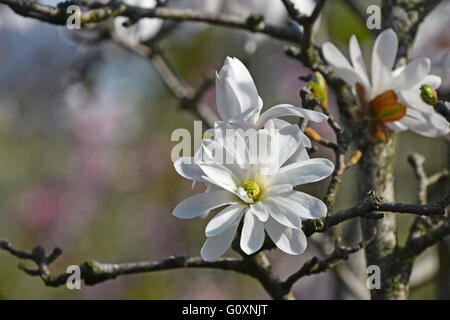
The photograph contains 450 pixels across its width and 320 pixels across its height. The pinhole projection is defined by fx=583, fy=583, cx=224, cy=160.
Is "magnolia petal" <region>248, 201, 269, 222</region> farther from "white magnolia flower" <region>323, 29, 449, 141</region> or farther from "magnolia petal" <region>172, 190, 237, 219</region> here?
"white magnolia flower" <region>323, 29, 449, 141</region>

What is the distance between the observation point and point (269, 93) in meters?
2.29

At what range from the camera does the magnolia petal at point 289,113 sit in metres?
0.59

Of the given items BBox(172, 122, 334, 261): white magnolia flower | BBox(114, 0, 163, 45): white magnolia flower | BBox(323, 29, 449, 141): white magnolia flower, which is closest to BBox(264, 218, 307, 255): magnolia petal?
BBox(172, 122, 334, 261): white magnolia flower

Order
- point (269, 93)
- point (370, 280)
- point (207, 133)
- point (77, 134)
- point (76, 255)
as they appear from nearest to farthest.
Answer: point (207, 133) → point (370, 280) → point (269, 93) → point (76, 255) → point (77, 134)

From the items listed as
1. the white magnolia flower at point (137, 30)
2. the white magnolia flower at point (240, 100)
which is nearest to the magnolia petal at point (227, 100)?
the white magnolia flower at point (240, 100)

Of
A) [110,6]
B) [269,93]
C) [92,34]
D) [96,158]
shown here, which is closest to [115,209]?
[96,158]

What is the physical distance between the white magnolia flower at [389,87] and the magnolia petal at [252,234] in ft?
1.00

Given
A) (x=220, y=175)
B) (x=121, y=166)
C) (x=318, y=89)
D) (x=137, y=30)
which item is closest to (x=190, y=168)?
(x=220, y=175)

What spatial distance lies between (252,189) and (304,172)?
6cm

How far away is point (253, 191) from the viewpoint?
1.97ft

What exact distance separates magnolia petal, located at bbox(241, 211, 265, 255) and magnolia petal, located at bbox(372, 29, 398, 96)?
0.33 m

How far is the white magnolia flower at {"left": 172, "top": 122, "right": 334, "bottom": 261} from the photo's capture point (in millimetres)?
580

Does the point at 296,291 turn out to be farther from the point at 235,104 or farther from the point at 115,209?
the point at 235,104

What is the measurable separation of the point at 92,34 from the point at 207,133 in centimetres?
99
